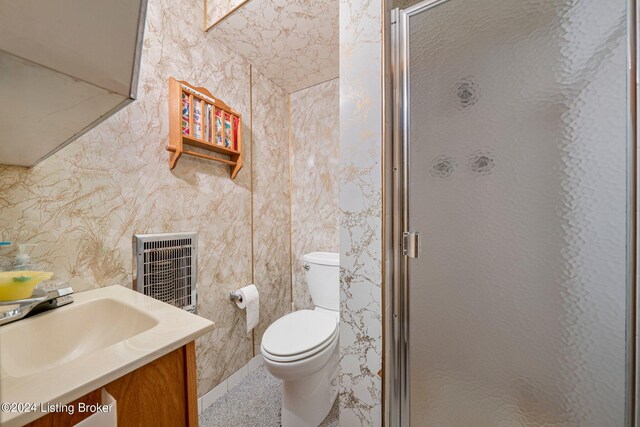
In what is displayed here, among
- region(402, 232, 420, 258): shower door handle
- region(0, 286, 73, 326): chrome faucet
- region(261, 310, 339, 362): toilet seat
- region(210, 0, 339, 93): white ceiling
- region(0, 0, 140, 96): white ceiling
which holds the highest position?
region(210, 0, 339, 93): white ceiling

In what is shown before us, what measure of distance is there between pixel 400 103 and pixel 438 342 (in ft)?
2.85

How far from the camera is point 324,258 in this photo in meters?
1.72

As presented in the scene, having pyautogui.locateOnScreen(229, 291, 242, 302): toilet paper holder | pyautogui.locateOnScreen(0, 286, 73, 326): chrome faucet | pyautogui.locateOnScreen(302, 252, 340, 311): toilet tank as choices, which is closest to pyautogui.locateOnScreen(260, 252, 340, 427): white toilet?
pyautogui.locateOnScreen(302, 252, 340, 311): toilet tank

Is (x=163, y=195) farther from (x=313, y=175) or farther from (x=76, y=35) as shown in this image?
(x=313, y=175)

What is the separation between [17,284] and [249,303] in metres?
1.04

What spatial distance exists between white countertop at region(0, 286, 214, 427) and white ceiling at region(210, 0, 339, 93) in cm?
152

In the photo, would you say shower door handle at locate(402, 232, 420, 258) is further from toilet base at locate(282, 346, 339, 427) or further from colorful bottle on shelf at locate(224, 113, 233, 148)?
colorful bottle on shelf at locate(224, 113, 233, 148)

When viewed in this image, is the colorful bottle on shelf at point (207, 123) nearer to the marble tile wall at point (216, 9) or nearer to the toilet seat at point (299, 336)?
the marble tile wall at point (216, 9)

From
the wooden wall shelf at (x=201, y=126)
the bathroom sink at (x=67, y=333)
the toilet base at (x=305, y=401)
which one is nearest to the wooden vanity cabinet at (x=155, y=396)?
the bathroom sink at (x=67, y=333)

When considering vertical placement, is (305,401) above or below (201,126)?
below

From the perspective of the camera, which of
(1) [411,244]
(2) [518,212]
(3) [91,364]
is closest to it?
(3) [91,364]

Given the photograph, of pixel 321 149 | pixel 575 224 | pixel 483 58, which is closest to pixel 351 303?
pixel 575 224

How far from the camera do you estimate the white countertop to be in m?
0.38

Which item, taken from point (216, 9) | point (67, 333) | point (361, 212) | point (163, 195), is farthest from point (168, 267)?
point (216, 9)
